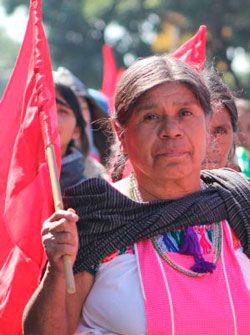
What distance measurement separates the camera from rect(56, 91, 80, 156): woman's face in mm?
6137

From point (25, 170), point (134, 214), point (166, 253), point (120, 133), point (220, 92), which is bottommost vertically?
point (166, 253)

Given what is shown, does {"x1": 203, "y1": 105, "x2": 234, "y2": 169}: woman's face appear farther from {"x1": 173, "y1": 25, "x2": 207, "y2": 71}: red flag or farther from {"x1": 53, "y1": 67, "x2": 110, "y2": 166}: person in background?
{"x1": 53, "y1": 67, "x2": 110, "y2": 166}: person in background

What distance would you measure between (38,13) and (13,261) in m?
0.87

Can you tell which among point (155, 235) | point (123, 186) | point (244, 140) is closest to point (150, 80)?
point (123, 186)

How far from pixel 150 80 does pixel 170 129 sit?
0.18m

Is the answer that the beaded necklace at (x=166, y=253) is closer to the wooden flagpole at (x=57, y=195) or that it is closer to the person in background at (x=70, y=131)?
the wooden flagpole at (x=57, y=195)

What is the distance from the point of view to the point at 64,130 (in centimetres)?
614

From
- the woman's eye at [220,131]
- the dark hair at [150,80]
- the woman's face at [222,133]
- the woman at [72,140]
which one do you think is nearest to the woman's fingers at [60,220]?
the dark hair at [150,80]

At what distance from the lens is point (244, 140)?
6.54 metres

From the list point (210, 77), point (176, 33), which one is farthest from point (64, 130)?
point (176, 33)

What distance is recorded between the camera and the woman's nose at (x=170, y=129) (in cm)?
375

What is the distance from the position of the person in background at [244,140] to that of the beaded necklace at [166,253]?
2133 millimetres

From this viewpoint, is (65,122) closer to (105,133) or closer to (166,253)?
(105,133)

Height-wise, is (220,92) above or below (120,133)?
above
